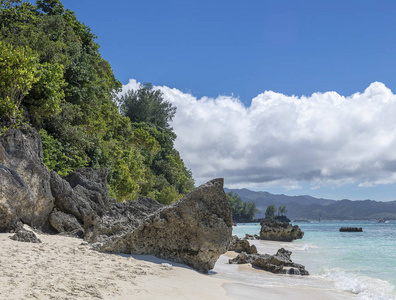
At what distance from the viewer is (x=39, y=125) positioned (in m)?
16.0

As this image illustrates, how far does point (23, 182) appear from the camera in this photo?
927 centimetres

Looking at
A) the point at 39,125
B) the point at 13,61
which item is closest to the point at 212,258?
the point at 13,61

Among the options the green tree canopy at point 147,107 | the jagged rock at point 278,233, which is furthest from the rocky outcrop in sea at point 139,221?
the green tree canopy at point 147,107

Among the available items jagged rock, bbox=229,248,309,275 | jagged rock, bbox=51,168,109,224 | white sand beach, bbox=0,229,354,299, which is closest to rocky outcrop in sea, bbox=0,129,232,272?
white sand beach, bbox=0,229,354,299

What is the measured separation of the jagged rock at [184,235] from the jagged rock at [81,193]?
3464 mm

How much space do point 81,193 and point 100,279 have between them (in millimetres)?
7378

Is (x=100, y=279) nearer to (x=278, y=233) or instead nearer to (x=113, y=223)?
(x=113, y=223)

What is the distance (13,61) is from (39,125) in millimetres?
4293

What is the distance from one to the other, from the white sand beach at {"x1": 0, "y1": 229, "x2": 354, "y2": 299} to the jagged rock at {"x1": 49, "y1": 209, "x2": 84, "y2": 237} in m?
2.52

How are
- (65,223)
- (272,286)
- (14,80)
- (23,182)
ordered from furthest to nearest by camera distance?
(14,80), (65,223), (23,182), (272,286)

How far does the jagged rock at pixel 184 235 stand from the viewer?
27.7 feet

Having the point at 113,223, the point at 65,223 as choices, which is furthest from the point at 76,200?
the point at 113,223

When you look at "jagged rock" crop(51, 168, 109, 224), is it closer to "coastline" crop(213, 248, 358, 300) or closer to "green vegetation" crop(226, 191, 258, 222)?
"coastline" crop(213, 248, 358, 300)

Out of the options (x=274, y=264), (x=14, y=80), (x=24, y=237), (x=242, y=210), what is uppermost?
(x=14, y=80)
